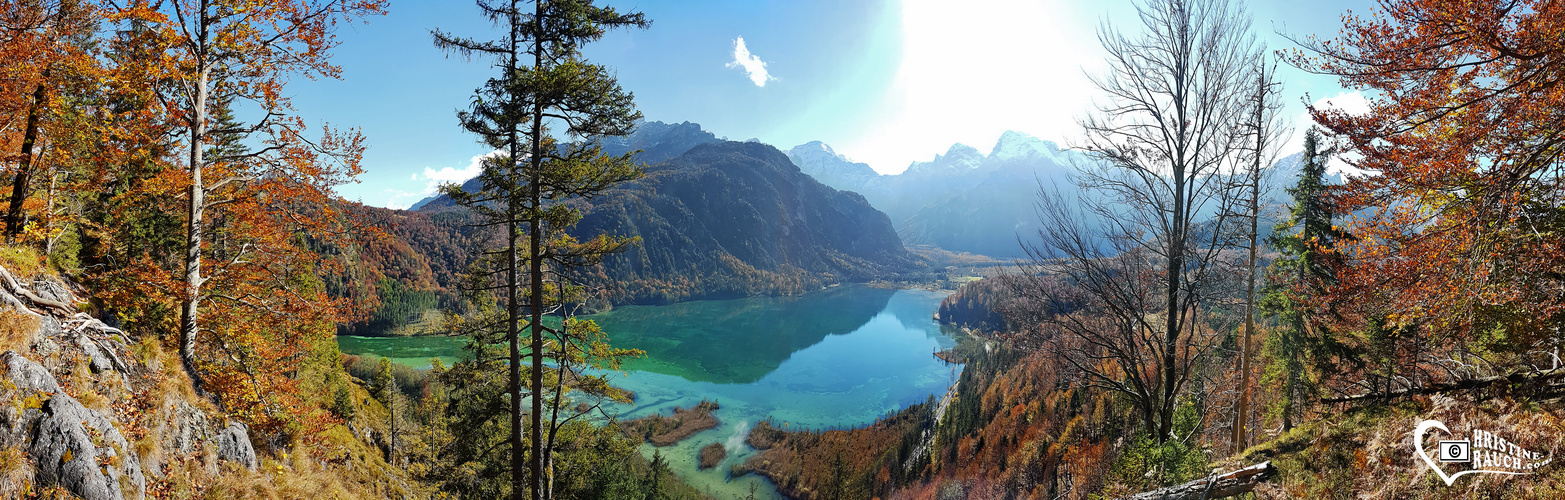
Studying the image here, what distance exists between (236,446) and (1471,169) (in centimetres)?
1572

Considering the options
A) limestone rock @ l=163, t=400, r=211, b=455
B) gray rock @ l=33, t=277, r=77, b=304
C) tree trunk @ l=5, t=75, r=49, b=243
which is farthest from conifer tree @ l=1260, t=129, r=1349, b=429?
tree trunk @ l=5, t=75, r=49, b=243

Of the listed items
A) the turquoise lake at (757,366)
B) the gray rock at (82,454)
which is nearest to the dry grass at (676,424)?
the turquoise lake at (757,366)

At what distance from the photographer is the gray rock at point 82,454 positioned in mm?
4742

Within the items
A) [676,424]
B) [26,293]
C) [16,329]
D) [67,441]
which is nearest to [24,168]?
Result: [26,293]

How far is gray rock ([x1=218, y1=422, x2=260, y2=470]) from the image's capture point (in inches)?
280

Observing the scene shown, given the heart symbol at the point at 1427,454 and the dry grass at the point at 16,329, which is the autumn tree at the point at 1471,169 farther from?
the dry grass at the point at 16,329

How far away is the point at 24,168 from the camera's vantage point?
8898mm

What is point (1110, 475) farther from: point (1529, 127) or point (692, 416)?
point (692, 416)

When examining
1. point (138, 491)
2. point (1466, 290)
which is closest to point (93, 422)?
point (138, 491)

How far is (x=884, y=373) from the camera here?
299 feet

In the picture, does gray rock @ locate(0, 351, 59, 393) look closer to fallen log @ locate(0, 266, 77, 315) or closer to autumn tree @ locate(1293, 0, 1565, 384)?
fallen log @ locate(0, 266, 77, 315)

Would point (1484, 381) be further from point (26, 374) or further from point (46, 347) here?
point (46, 347)

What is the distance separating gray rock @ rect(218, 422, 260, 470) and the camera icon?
14.0 metres

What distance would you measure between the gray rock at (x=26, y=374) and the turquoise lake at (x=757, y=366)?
159 feet
